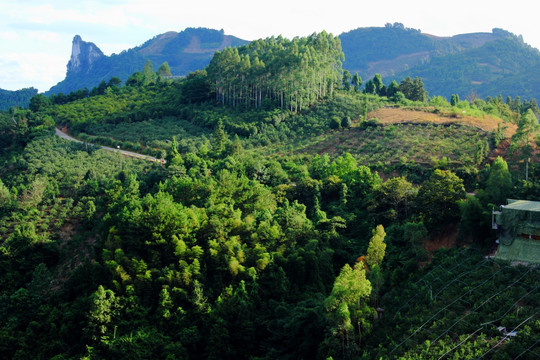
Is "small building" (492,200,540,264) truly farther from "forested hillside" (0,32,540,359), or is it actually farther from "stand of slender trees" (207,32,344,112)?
"stand of slender trees" (207,32,344,112)

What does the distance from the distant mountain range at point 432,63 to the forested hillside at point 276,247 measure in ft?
304

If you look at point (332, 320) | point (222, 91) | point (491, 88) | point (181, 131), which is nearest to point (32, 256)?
point (332, 320)

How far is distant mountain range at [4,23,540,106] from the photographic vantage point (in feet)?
417

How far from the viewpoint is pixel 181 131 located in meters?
49.0

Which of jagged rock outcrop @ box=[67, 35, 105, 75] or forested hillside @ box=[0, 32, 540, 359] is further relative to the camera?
jagged rock outcrop @ box=[67, 35, 105, 75]

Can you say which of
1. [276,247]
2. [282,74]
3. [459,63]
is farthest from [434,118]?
[459,63]

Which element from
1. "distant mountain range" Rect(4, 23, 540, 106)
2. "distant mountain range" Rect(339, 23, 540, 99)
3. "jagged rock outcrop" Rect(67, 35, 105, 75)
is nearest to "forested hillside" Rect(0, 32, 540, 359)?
"distant mountain range" Rect(339, 23, 540, 99)

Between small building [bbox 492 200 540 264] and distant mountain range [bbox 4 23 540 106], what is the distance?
347 feet

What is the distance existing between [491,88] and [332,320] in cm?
11973

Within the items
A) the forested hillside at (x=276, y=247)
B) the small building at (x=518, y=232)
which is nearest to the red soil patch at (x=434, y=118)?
the forested hillside at (x=276, y=247)

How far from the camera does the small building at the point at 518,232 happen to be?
1967 centimetres

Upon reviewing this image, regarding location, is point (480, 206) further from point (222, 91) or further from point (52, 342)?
point (222, 91)

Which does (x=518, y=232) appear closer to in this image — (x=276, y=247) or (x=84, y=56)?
(x=276, y=247)

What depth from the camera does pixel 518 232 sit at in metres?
20.3
